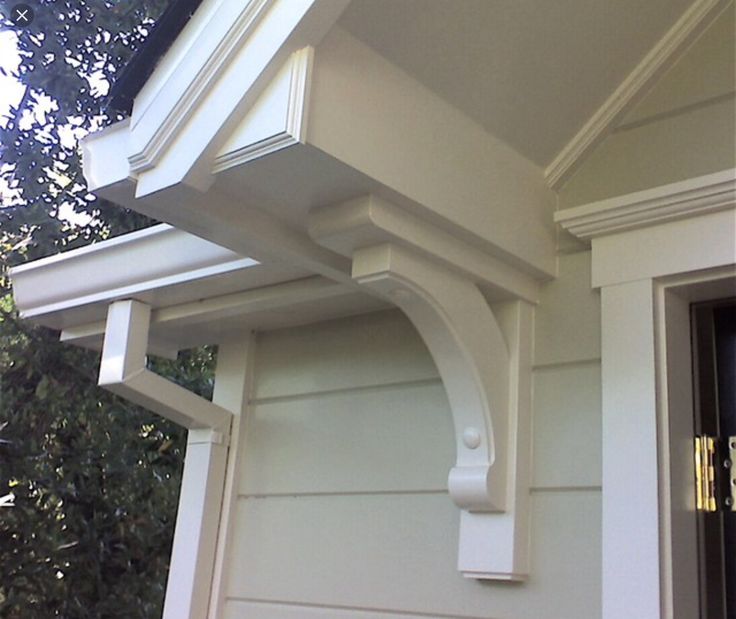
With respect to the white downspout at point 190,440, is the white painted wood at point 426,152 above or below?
above

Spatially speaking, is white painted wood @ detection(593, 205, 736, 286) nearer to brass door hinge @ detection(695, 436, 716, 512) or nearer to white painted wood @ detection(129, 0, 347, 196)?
brass door hinge @ detection(695, 436, 716, 512)

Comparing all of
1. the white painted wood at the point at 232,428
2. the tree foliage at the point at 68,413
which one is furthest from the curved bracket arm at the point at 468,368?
the tree foliage at the point at 68,413

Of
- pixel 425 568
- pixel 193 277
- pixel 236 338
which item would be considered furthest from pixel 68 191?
pixel 425 568

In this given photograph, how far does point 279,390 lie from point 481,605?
0.68 metres

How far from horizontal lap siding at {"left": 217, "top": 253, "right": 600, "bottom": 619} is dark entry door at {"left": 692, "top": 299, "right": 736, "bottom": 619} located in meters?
0.15

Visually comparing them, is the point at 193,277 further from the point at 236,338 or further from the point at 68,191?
the point at 68,191

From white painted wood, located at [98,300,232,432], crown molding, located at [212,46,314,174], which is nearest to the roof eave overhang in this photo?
crown molding, located at [212,46,314,174]

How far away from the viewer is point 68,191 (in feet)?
13.0

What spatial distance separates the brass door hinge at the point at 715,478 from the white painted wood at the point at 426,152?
369 mm

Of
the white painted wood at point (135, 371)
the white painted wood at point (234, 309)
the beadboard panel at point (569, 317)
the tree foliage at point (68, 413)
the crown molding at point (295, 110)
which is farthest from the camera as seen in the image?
the tree foliage at point (68, 413)

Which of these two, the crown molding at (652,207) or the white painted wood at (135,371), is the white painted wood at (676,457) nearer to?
the crown molding at (652,207)

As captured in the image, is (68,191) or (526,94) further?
(68,191)

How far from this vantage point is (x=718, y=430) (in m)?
1.37

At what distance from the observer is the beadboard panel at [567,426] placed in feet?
4.58
